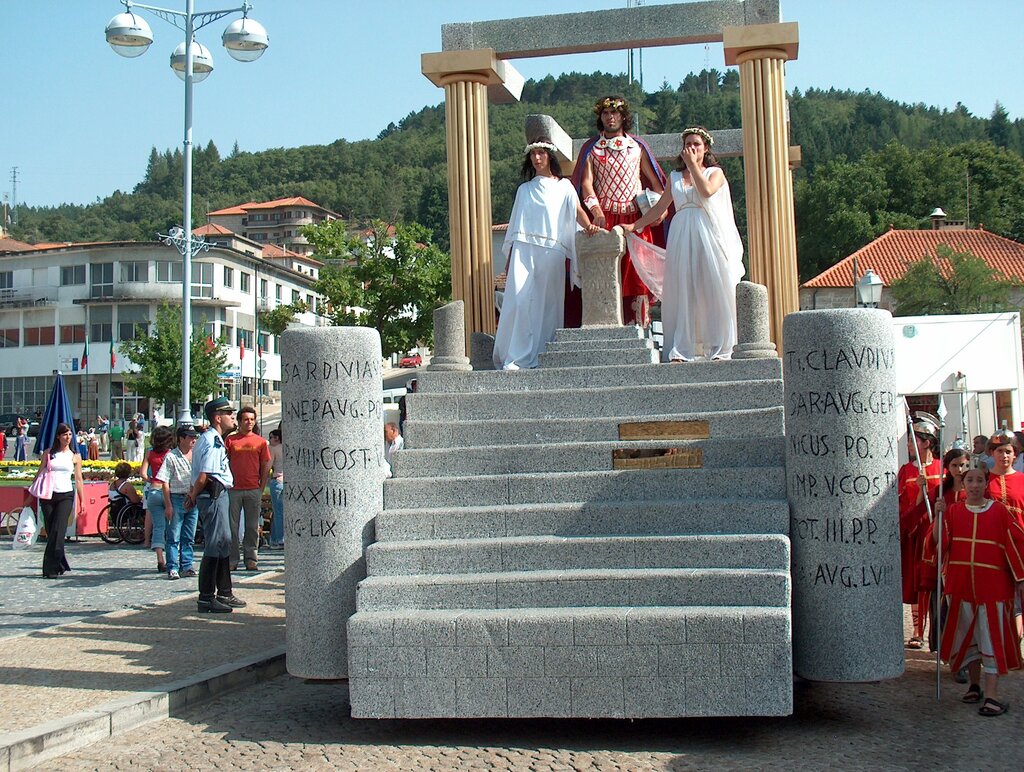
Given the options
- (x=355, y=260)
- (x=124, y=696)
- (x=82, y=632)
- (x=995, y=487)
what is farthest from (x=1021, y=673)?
(x=355, y=260)

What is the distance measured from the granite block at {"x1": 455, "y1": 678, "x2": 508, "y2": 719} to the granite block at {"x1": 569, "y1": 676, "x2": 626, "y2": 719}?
0.39 meters

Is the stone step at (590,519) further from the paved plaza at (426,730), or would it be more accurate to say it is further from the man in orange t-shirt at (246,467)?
the man in orange t-shirt at (246,467)

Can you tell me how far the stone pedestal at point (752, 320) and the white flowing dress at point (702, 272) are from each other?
649 mm

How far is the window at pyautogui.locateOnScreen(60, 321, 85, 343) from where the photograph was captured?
2753 inches

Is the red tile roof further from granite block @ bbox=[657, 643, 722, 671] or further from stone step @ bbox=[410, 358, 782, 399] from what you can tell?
granite block @ bbox=[657, 643, 722, 671]

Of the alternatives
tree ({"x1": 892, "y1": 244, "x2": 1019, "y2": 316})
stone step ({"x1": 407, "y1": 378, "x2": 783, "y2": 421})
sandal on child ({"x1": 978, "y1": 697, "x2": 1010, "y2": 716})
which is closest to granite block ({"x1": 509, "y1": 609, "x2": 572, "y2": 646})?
stone step ({"x1": 407, "y1": 378, "x2": 783, "y2": 421})

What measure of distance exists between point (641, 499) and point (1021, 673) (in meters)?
3.28

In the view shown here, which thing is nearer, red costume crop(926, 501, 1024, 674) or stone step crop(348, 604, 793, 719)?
stone step crop(348, 604, 793, 719)

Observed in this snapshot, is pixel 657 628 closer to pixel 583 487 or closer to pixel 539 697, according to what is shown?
pixel 539 697

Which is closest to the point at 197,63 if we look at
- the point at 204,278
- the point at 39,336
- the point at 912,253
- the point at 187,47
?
the point at 187,47

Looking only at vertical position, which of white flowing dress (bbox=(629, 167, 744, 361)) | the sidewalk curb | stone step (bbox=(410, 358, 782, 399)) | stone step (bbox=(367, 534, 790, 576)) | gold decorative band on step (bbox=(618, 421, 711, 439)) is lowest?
the sidewalk curb

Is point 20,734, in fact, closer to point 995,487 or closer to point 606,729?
point 606,729

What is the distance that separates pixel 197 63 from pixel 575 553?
59.5 feet

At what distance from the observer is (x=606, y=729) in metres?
6.80
